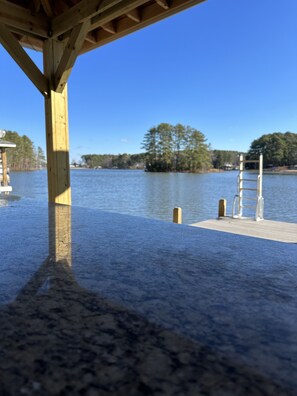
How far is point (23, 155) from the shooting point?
130 ft

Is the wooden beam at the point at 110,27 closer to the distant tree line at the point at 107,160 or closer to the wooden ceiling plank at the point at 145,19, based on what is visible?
the wooden ceiling plank at the point at 145,19

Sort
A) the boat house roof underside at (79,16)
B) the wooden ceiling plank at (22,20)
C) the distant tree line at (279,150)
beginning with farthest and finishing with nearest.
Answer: the distant tree line at (279,150) → the wooden ceiling plank at (22,20) → the boat house roof underside at (79,16)

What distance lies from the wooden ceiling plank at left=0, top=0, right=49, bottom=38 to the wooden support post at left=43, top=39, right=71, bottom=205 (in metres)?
0.14

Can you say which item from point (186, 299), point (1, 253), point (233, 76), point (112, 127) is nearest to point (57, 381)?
point (186, 299)

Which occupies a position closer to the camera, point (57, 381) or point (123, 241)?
point (57, 381)

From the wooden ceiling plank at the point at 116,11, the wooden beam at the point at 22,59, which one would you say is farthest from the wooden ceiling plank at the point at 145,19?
the wooden beam at the point at 22,59

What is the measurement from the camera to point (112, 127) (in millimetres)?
35062

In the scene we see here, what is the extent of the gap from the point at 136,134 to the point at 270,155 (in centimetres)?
1652

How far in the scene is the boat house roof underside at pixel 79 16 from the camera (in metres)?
2.21

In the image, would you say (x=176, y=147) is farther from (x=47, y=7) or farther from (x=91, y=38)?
(x=47, y=7)

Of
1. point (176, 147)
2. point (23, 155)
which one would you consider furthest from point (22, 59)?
point (23, 155)

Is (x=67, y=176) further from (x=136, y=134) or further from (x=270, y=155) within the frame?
(x=136, y=134)

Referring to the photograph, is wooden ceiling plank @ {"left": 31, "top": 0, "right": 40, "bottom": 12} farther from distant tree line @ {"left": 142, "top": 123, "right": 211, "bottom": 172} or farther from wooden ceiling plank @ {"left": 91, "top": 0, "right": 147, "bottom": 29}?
distant tree line @ {"left": 142, "top": 123, "right": 211, "bottom": 172}

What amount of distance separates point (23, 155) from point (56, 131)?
133 ft
